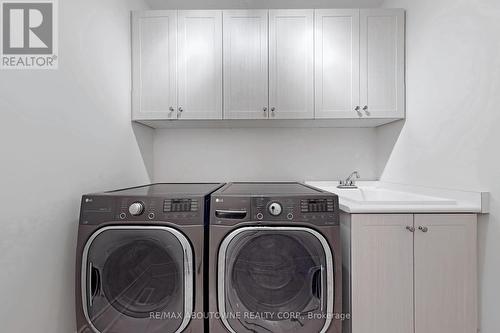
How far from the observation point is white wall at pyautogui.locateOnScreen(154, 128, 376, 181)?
2.53 meters

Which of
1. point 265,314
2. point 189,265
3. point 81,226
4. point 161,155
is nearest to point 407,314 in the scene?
point 265,314

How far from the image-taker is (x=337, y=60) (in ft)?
6.88

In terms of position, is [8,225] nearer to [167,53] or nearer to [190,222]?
[190,222]

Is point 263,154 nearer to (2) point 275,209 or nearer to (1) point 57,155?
(2) point 275,209

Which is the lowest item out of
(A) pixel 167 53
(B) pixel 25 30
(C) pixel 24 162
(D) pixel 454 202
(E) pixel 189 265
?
(E) pixel 189 265

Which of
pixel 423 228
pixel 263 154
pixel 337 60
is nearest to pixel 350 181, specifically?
pixel 263 154

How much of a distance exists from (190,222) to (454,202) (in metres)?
1.50

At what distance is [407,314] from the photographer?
4.80 ft

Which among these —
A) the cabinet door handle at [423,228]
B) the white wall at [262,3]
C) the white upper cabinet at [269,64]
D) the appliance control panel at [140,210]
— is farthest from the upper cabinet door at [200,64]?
the cabinet door handle at [423,228]

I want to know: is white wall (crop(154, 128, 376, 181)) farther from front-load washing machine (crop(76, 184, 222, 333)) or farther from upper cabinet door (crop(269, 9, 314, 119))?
front-load washing machine (crop(76, 184, 222, 333))

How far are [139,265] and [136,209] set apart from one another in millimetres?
319

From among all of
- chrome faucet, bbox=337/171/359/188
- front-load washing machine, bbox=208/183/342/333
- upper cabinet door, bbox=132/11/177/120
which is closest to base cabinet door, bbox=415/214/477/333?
front-load washing machine, bbox=208/183/342/333

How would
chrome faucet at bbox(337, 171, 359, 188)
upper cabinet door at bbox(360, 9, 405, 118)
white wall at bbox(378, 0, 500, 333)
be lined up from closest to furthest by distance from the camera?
white wall at bbox(378, 0, 500, 333) → upper cabinet door at bbox(360, 9, 405, 118) → chrome faucet at bbox(337, 171, 359, 188)

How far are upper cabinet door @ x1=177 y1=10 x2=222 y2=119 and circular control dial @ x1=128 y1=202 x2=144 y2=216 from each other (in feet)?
3.05
